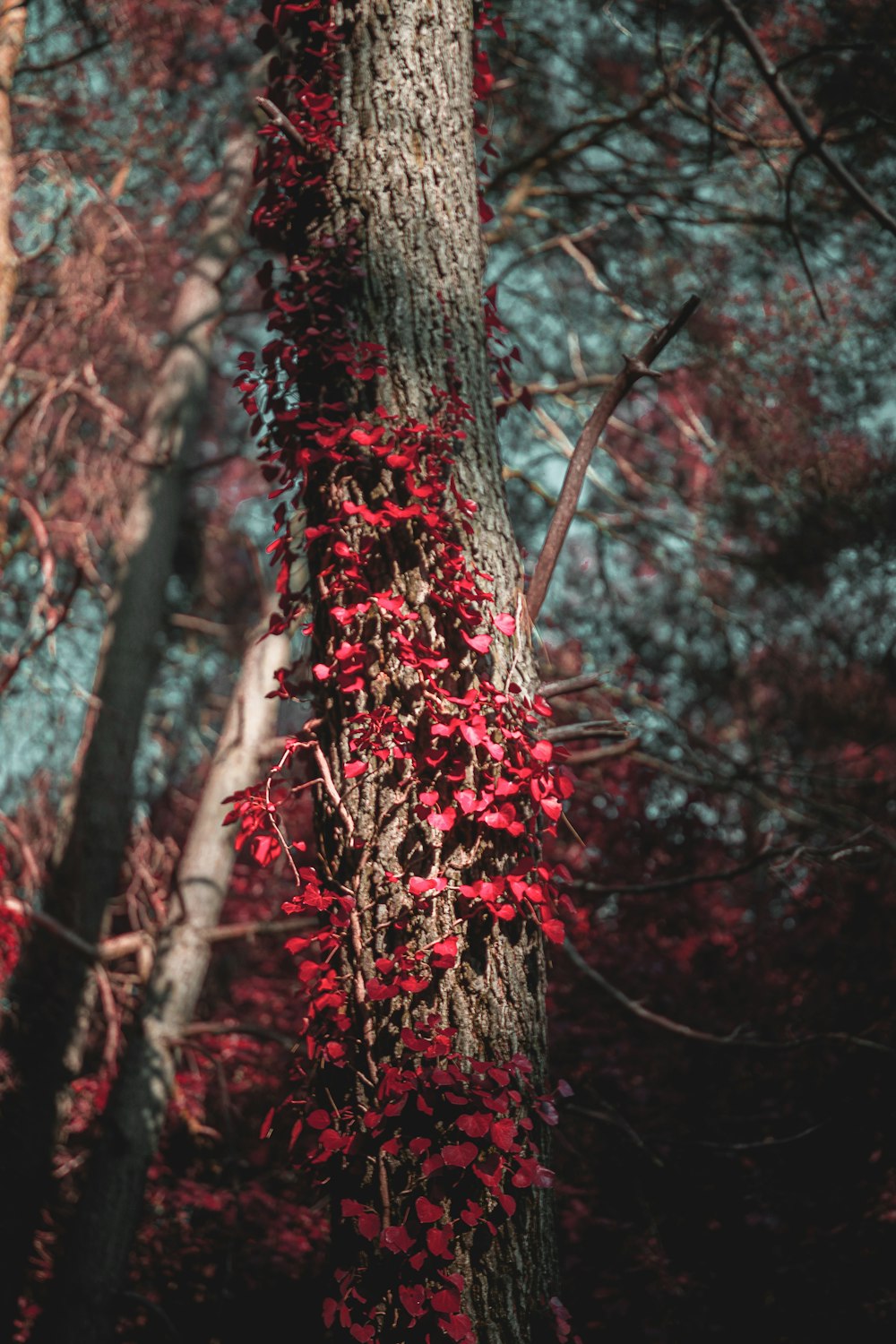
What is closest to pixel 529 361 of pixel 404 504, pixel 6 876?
pixel 6 876

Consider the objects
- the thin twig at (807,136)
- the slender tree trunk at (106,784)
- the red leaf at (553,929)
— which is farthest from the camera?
the slender tree trunk at (106,784)

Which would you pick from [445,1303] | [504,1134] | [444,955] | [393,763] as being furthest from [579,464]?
[445,1303]

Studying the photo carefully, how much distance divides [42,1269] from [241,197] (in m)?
6.67

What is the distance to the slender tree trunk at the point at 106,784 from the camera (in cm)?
518

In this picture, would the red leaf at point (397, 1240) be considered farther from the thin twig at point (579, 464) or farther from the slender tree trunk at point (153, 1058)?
the slender tree trunk at point (153, 1058)

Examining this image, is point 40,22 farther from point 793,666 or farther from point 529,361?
point 793,666

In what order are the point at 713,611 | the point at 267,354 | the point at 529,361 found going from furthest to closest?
1. the point at 529,361
2. the point at 713,611
3. the point at 267,354

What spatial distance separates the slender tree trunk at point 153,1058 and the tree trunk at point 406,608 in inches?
109

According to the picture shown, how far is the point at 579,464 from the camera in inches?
90.5

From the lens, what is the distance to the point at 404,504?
6.60 feet

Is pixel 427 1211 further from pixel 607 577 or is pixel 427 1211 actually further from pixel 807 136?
pixel 607 577

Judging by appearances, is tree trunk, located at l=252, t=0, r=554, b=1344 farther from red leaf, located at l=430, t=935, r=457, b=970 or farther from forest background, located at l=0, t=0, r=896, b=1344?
forest background, located at l=0, t=0, r=896, b=1344

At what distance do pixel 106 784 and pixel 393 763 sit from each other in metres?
4.20

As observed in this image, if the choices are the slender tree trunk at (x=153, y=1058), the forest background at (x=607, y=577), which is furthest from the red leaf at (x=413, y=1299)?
the slender tree trunk at (x=153, y=1058)
